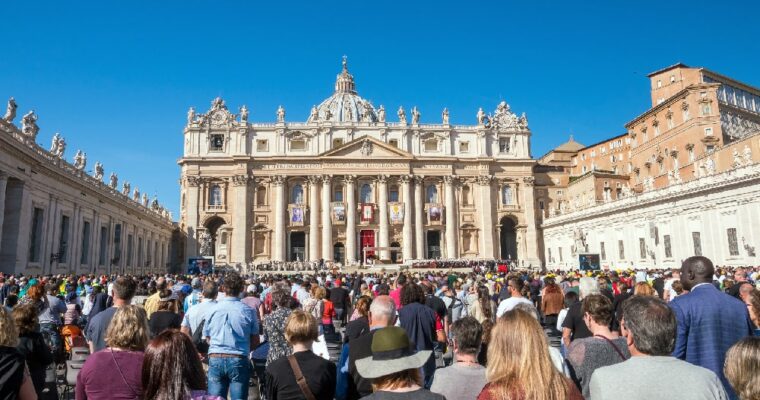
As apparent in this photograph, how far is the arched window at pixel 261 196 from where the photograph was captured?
60969mm

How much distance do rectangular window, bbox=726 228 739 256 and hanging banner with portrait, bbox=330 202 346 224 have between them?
123 feet

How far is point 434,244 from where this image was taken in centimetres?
6266

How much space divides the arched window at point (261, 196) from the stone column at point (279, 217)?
4.77ft

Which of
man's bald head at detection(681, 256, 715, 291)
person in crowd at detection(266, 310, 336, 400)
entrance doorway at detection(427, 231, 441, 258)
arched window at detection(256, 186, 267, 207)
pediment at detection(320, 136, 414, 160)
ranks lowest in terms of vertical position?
person in crowd at detection(266, 310, 336, 400)

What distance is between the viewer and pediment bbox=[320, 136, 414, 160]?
60250 millimetres

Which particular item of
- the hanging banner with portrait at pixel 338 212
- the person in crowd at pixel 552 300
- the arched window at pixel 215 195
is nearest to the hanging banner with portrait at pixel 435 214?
the hanging banner with portrait at pixel 338 212

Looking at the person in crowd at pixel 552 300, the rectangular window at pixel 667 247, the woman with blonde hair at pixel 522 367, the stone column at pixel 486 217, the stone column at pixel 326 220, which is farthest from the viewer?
the stone column at pixel 486 217

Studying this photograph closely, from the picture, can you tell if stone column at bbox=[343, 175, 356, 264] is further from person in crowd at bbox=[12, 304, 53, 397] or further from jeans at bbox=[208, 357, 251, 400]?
person in crowd at bbox=[12, 304, 53, 397]

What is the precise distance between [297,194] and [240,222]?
280 inches

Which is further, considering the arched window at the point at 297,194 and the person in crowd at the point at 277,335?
the arched window at the point at 297,194

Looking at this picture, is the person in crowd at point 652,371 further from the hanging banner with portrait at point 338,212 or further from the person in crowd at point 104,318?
the hanging banner with portrait at point 338,212

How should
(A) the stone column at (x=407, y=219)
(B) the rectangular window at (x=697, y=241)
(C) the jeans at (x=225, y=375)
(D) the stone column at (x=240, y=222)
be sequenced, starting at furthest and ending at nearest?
1. (A) the stone column at (x=407, y=219)
2. (D) the stone column at (x=240, y=222)
3. (B) the rectangular window at (x=697, y=241)
4. (C) the jeans at (x=225, y=375)

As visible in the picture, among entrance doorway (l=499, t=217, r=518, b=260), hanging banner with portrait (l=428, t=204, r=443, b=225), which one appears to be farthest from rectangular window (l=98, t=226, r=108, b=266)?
entrance doorway (l=499, t=217, r=518, b=260)

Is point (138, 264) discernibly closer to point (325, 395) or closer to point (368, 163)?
point (368, 163)
